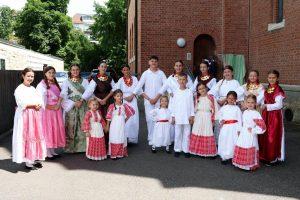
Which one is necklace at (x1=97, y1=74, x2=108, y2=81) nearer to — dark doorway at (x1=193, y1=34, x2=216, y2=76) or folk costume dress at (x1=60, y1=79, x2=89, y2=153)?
folk costume dress at (x1=60, y1=79, x2=89, y2=153)

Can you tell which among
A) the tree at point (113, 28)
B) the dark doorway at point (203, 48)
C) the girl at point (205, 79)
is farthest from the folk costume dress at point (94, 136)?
the tree at point (113, 28)

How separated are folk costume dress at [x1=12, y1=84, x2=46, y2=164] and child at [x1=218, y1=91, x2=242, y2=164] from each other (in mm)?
3308

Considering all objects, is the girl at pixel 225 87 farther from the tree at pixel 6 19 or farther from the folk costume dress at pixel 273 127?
the tree at pixel 6 19

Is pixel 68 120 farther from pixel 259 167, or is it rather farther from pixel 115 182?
pixel 259 167

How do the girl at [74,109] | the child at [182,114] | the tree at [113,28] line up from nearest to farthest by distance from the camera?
the child at [182,114], the girl at [74,109], the tree at [113,28]

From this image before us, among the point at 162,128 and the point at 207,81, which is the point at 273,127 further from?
the point at 162,128

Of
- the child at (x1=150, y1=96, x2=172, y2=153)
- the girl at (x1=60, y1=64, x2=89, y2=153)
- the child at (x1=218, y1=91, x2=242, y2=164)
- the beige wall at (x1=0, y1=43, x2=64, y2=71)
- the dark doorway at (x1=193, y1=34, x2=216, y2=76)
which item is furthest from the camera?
the beige wall at (x1=0, y1=43, x2=64, y2=71)

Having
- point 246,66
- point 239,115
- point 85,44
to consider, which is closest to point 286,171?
point 239,115

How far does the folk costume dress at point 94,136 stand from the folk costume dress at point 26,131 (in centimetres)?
100

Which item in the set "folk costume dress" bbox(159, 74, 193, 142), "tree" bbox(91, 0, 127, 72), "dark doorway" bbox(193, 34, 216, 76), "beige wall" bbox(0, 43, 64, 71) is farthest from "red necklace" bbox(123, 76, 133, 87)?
"tree" bbox(91, 0, 127, 72)

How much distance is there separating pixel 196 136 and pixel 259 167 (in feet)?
4.68

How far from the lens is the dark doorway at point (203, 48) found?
63.2 feet

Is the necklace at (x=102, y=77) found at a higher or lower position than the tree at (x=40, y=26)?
lower

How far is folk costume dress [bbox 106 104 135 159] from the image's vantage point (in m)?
8.51
